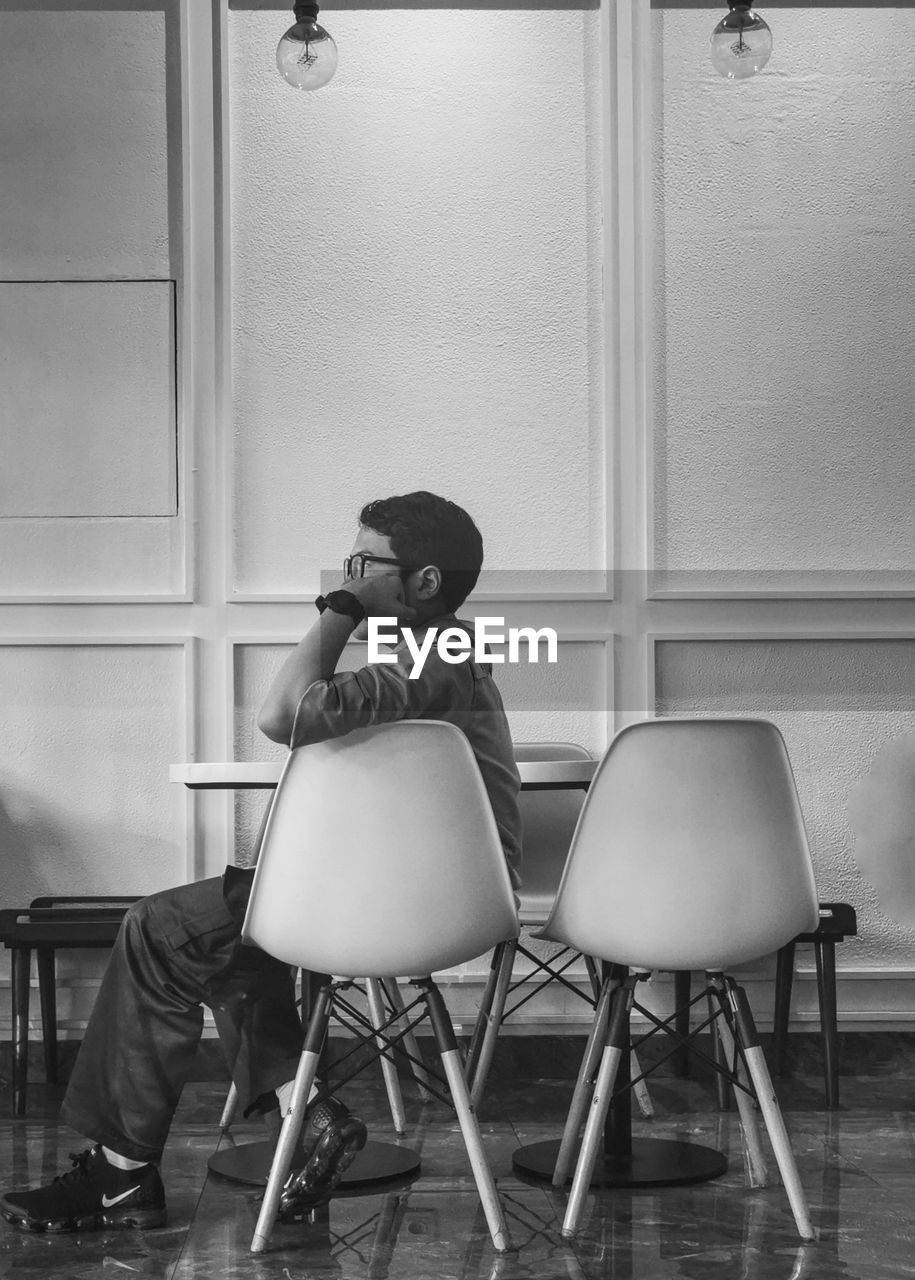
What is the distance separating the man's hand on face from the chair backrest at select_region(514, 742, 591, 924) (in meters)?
1.15

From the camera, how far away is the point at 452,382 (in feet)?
12.8

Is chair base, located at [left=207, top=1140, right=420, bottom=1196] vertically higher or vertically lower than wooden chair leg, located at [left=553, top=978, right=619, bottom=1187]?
lower

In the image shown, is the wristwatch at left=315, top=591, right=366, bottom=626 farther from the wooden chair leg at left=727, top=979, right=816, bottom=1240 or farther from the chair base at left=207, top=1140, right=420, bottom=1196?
the chair base at left=207, top=1140, right=420, bottom=1196

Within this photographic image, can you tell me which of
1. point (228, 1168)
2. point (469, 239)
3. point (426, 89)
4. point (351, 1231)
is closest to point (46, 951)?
point (228, 1168)

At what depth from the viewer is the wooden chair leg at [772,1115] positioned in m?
2.25

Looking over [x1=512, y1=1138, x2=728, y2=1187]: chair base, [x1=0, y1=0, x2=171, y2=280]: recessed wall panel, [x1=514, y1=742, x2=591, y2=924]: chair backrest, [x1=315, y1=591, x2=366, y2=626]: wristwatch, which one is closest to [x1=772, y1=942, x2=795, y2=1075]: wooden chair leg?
[x1=514, y1=742, x2=591, y2=924]: chair backrest

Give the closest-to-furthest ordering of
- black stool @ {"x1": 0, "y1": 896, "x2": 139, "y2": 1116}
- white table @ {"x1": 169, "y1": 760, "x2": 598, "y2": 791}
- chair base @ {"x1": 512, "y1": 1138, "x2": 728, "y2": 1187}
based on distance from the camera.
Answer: chair base @ {"x1": 512, "y1": 1138, "x2": 728, "y2": 1187} < white table @ {"x1": 169, "y1": 760, "x2": 598, "y2": 791} < black stool @ {"x1": 0, "y1": 896, "x2": 139, "y2": 1116}

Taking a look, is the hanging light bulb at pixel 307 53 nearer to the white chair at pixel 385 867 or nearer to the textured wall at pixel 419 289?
the textured wall at pixel 419 289

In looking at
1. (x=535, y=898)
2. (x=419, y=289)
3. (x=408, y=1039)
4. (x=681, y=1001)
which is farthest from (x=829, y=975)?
(x=419, y=289)

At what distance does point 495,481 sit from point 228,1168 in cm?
198

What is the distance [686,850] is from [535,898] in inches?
39.4

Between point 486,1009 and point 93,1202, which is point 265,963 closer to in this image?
point 93,1202

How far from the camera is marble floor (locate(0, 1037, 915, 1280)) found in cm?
213

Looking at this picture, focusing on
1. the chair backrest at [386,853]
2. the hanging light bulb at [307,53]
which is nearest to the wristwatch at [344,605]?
the chair backrest at [386,853]
